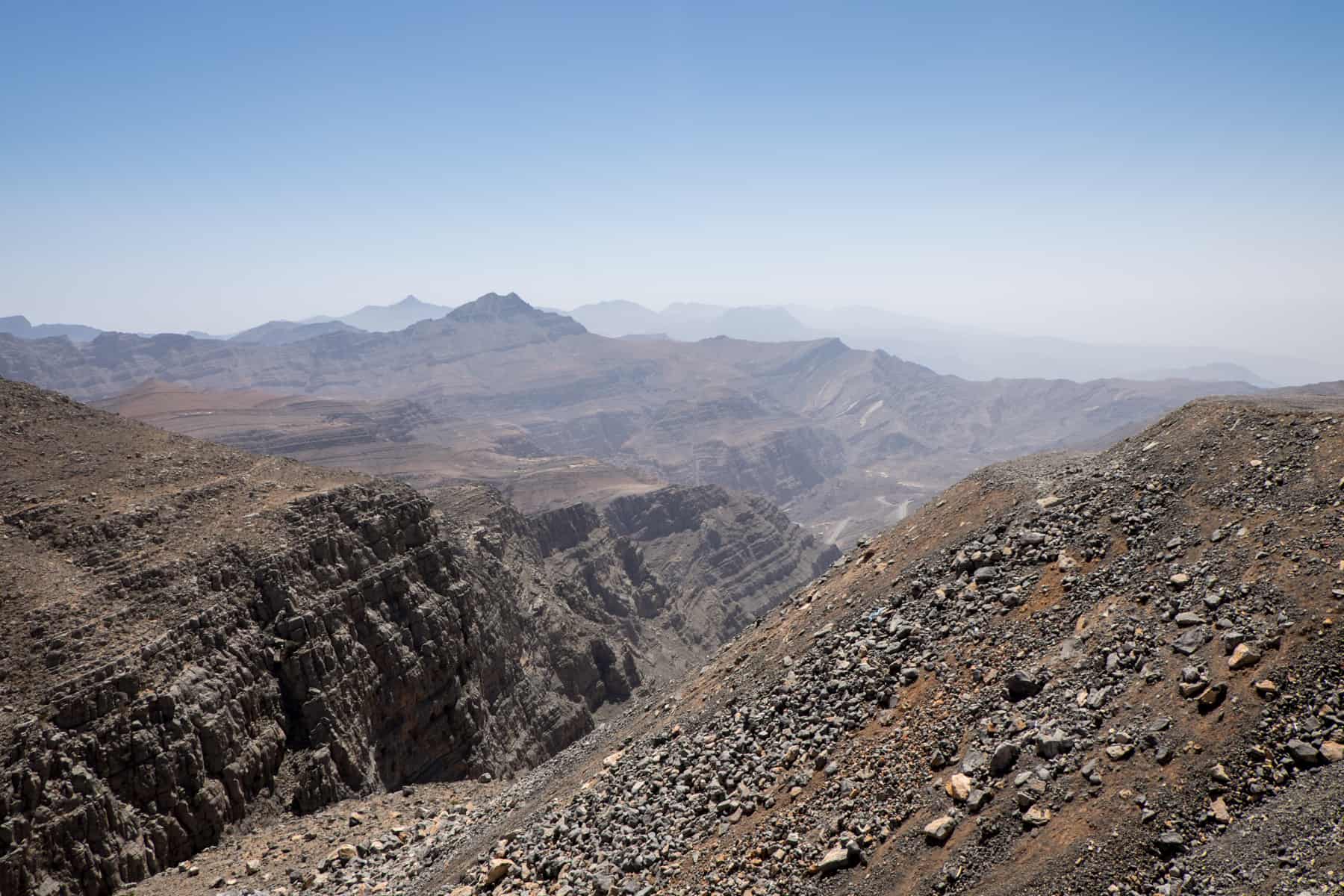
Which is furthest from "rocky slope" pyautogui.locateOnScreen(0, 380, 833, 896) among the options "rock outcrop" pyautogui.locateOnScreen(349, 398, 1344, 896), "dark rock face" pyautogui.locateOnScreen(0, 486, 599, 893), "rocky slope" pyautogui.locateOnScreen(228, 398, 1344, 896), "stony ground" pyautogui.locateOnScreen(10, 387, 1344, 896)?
"rock outcrop" pyautogui.locateOnScreen(349, 398, 1344, 896)

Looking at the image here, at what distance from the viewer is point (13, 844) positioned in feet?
63.1

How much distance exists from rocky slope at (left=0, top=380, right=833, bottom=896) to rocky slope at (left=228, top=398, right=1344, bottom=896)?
7.78 metres

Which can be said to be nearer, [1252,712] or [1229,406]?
[1252,712]

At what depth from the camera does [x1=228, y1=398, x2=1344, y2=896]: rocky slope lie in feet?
30.8

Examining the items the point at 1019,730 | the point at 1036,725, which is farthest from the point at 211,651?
the point at 1036,725

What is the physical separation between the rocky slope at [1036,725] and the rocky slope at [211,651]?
7783 millimetres

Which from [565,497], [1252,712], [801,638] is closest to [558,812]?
[801,638]

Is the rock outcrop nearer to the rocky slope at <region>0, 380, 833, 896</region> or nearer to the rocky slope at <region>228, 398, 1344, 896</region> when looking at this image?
the rocky slope at <region>228, 398, 1344, 896</region>

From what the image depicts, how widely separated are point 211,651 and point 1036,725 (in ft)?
85.5

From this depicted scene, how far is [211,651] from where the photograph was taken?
25.9 metres

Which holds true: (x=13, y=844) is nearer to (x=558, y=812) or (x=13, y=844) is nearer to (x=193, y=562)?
(x=193, y=562)

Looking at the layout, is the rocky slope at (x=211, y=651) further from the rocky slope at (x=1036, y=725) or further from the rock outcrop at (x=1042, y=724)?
the rock outcrop at (x=1042, y=724)

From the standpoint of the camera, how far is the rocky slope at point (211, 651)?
21.2m

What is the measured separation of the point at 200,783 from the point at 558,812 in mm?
14029
